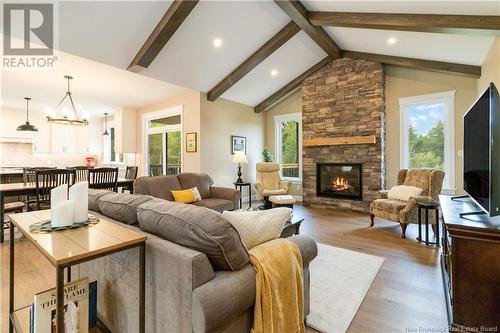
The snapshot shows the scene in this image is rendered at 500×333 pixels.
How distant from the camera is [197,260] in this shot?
1077 mm

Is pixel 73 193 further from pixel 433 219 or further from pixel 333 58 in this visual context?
pixel 333 58

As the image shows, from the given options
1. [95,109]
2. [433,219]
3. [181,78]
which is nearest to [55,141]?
[95,109]

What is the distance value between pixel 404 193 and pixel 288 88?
12.6 feet

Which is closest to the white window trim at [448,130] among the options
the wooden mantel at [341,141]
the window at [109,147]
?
the wooden mantel at [341,141]

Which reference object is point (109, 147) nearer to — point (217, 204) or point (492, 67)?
point (217, 204)

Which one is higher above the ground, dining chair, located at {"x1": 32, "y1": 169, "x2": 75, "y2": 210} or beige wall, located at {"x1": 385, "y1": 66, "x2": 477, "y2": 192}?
beige wall, located at {"x1": 385, "y1": 66, "x2": 477, "y2": 192}

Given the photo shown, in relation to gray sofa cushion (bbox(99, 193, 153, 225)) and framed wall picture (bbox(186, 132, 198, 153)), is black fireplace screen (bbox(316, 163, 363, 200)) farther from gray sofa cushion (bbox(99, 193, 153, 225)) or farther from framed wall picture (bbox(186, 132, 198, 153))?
gray sofa cushion (bbox(99, 193, 153, 225))

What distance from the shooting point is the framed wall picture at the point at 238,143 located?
20.7 feet

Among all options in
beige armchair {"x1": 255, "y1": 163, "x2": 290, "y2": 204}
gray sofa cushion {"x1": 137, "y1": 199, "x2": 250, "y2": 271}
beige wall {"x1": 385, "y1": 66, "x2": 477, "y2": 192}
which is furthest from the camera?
beige armchair {"x1": 255, "y1": 163, "x2": 290, "y2": 204}

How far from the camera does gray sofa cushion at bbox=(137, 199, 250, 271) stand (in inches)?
45.9

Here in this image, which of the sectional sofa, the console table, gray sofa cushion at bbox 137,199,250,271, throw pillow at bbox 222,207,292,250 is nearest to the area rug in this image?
the sectional sofa

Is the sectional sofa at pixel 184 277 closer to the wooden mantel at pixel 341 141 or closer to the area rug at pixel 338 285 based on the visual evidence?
the area rug at pixel 338 285

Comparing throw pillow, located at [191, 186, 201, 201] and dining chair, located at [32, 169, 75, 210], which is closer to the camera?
dining chair, located at [32, 169, 75, 210]

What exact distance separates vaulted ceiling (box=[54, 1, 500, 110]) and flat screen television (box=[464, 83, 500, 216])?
5.96 ft
